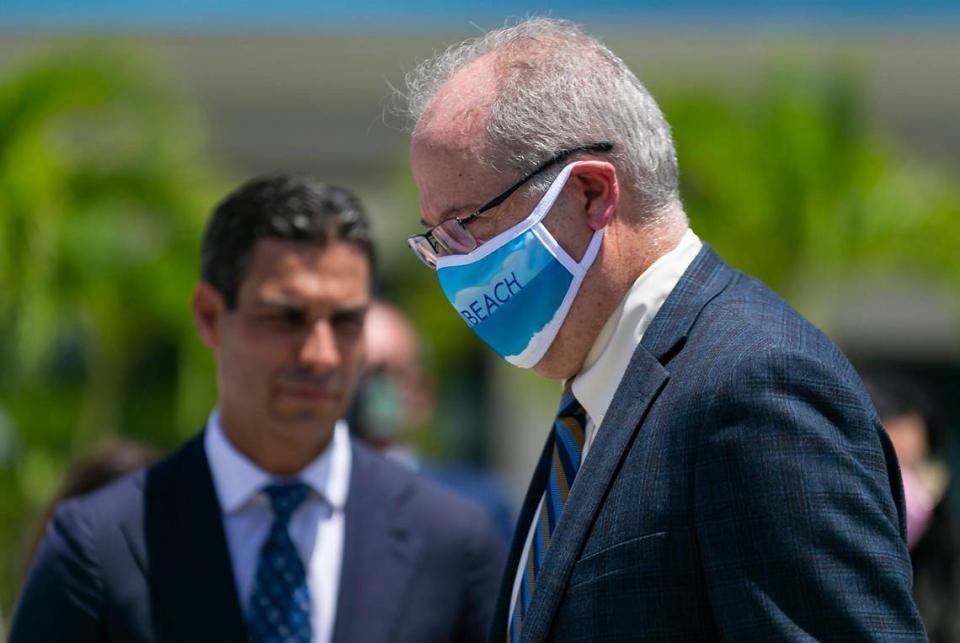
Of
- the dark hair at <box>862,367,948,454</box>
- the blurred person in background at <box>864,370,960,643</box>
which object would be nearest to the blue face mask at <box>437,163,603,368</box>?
the blurred person in background at <box>864,370,960,643</box>

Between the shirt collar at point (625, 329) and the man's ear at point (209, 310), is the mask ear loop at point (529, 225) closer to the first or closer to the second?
the shirt collar at point (625, 329)

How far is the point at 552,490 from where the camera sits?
2346 mm

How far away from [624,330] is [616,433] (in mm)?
177

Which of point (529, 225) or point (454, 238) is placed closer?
point (529, 225)

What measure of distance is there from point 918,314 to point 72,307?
9064 millimetres

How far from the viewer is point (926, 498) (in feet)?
13.9

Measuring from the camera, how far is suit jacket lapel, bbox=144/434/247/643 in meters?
2.77

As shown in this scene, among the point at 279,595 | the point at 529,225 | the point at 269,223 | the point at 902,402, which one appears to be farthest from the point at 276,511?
the point at 902,402

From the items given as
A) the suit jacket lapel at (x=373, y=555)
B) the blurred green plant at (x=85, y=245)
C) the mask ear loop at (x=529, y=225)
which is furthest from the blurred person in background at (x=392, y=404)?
the mask ear loop at (x=529, y=225)

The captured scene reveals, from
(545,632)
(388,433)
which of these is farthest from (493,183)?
(388,433)

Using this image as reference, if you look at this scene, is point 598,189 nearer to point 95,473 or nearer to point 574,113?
point 574,113

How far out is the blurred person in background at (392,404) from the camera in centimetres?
503

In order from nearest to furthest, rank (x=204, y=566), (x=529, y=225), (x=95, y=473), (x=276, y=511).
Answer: (x=529, y=225) → (x=204, y=566) → (x=276, y=511) → (x=95, y=473)

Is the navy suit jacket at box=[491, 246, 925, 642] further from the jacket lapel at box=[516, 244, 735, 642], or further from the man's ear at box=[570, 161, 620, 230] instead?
the man's ear at box=[570, 161, 620, 230]
